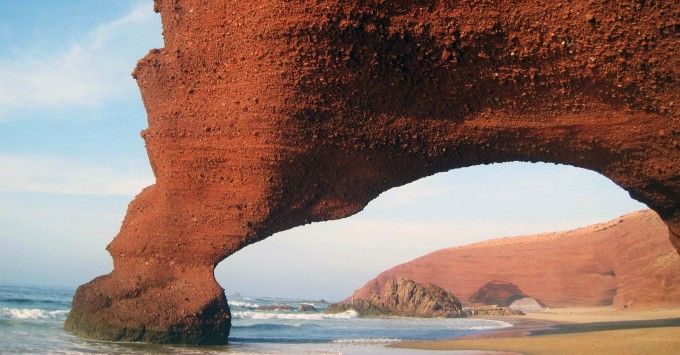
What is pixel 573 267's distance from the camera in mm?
34906

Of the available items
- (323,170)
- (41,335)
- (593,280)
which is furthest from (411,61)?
(593,280)

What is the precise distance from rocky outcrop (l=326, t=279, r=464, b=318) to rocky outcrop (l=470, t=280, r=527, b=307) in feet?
44.2

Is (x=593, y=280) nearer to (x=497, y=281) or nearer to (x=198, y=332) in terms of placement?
(x=497, y=281)

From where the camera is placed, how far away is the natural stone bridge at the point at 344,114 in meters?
7.96

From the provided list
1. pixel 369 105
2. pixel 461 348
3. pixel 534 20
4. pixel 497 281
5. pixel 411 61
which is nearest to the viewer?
pixel 534 20

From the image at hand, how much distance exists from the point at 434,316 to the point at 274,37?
58.7 ft

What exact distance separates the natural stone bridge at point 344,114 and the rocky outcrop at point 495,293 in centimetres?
2974

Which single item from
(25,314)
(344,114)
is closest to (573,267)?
(25,314)

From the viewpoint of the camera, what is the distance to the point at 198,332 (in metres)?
9.72

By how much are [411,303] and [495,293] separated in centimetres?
1551

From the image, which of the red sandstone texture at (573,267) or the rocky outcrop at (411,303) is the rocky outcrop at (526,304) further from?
the rocky outcrop at (411,303)

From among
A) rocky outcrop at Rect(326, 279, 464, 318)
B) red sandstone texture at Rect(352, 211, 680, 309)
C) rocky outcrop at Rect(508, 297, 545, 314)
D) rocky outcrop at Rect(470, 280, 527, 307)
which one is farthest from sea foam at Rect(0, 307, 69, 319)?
rocky outcrop at Rect(470, 280, 527, 307)

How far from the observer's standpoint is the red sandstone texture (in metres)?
25.3

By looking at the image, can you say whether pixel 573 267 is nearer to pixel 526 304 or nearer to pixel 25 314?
pixel 526 304
